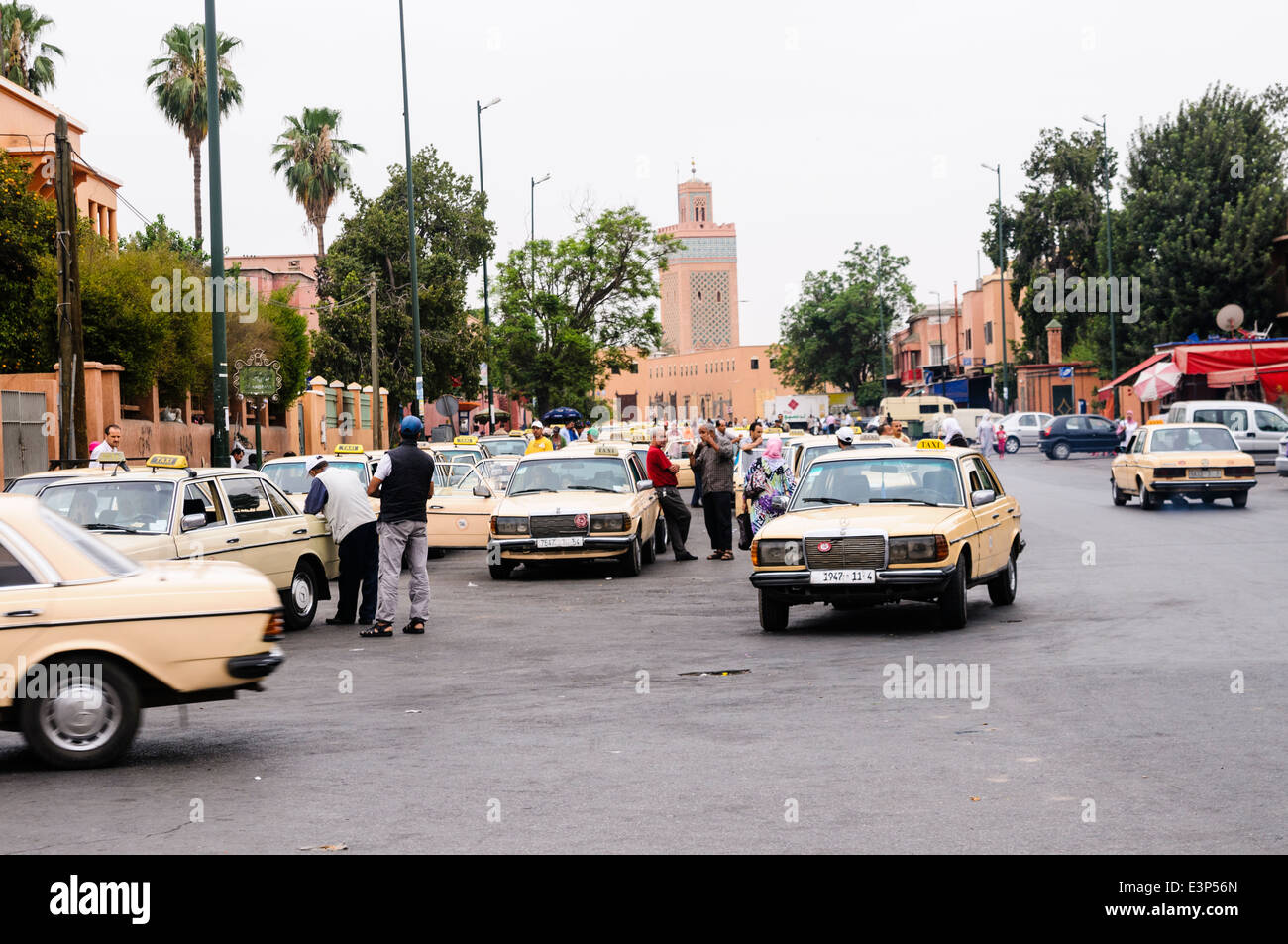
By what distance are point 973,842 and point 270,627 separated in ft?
13.6

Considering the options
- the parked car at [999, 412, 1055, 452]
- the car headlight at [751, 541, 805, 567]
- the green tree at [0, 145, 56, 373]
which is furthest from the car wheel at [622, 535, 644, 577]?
the parked car at [999, 412, 1055, 452]

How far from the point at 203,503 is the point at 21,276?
24811mm

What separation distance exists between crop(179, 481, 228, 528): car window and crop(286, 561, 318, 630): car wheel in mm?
1034

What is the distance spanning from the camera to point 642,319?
61875 mm

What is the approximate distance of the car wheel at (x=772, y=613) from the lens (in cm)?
1321

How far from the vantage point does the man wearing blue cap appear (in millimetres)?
13891

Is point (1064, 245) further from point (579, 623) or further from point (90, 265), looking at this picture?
point (579, 623)

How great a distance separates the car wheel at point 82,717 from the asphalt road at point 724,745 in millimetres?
139

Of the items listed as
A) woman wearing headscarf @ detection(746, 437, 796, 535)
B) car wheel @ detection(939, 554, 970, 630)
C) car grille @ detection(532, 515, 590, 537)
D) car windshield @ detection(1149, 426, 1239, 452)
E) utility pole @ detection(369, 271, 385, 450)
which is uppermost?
utility pole @ detection(369, 271, 385, 450)

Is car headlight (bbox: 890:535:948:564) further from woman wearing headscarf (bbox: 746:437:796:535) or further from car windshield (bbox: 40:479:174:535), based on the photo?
car windshield (bbox: 40:479:174:535)

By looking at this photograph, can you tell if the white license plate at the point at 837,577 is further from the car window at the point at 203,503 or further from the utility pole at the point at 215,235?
the utility pole at the point at 215,235

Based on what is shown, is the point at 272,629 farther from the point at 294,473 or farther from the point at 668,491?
the point at 294,473

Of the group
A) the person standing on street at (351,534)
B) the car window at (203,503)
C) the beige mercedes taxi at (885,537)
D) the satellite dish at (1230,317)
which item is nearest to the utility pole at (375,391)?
the person standing on street at (351,534)

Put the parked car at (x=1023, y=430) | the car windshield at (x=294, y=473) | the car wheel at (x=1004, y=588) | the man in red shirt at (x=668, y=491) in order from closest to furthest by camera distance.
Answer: the car wheel at (x=1004, y=588)
the man in red shirt at (x=668, y=491)
the car windshield at (x=294, y=473)
the parked car at (x=1023, y=430)
